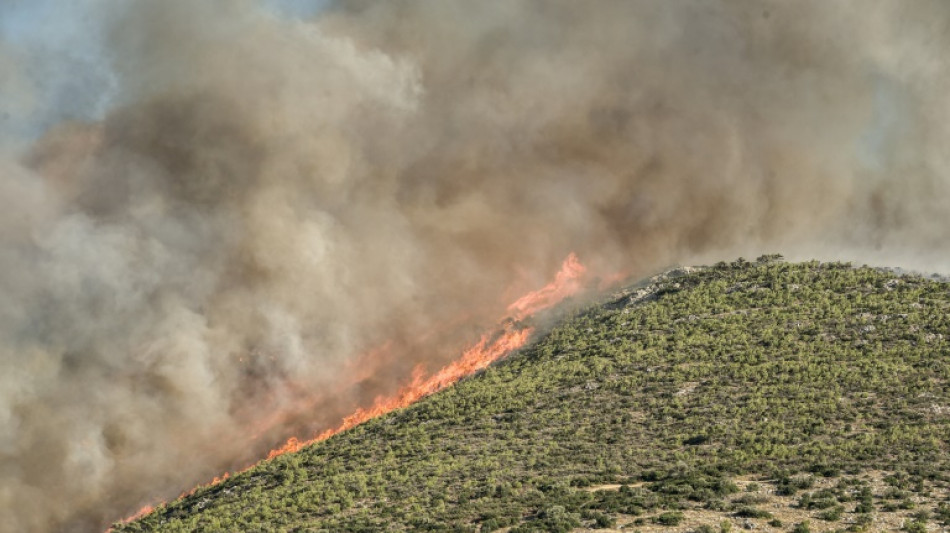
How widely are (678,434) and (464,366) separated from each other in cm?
3027

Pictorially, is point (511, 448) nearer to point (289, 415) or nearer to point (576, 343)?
point (576, 343)

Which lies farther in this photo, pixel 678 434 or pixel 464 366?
pixel 464 366

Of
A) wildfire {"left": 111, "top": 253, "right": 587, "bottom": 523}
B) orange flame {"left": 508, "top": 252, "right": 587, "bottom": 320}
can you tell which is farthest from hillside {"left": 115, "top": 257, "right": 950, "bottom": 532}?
orange flame {"left": 508, "top": 252, "right": 587, "bottom": 320}

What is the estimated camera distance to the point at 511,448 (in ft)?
183

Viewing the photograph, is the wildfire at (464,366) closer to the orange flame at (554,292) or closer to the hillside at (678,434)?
the orange flame at (554,292)

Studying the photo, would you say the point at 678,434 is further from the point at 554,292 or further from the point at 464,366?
the point at 554,292

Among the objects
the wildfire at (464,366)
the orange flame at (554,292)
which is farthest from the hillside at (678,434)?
the orange flame at (554,292)

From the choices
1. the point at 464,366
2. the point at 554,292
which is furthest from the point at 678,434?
the point at 554,292

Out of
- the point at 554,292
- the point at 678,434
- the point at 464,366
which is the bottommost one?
the point at 678,434

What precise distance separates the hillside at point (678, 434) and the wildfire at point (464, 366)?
3878 mm

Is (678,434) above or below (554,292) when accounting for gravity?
below

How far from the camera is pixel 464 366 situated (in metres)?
81.2

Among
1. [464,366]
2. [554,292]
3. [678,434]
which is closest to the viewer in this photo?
[678,434]

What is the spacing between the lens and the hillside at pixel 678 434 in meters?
41.8
